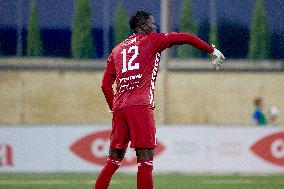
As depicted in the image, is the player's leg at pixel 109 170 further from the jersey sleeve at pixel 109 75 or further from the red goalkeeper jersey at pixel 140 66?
the jersey sleeve at pixel 109 75

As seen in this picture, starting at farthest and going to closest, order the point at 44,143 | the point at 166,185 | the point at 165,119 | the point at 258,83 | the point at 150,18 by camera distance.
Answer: the point at 258,83 < the point at 165,119 < the point at 44,143 < the point at 166,185 < the point at 150,18

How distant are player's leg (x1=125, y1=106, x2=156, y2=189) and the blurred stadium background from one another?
15.3ft

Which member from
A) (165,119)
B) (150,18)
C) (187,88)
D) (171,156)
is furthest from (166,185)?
(187,88)

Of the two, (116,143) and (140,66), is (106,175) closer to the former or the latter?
(116,143)

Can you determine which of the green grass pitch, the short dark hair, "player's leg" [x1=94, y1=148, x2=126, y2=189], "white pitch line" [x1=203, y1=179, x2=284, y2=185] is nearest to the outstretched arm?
the short dark hair

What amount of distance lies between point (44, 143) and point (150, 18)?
8425mm

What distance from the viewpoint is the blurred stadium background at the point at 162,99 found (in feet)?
52.3

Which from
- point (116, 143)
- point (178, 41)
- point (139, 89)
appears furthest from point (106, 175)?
point (178, 41)

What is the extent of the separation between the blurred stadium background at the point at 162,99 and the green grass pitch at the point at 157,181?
19mm

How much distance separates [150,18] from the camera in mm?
8039

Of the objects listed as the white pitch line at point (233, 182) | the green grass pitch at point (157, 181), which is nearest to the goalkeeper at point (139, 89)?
the green grass pitch at point (157, 181)

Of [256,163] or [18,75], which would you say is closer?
[256,163]

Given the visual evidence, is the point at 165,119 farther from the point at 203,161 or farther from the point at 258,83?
the point at 258,83

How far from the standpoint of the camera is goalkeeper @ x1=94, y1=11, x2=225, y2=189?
25.8 feet
